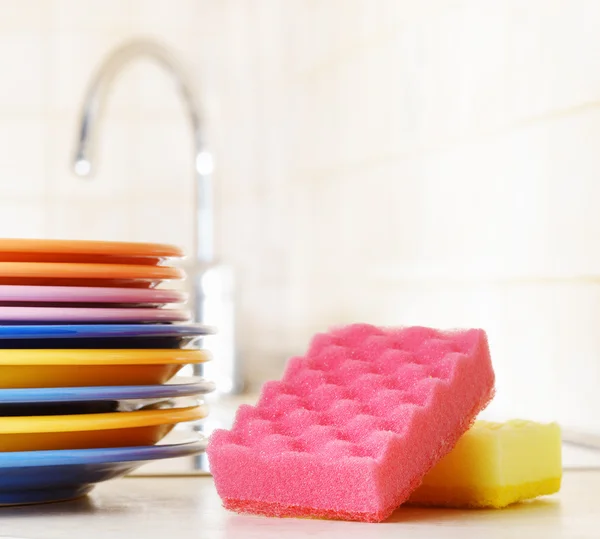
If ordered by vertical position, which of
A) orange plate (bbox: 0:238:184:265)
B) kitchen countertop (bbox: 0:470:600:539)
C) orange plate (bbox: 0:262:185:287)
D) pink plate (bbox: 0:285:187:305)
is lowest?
kitchen countertop (bbox: 0:470:600:539)

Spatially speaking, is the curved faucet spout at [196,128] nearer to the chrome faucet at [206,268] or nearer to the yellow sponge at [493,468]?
the chrome faucet at [206,268]

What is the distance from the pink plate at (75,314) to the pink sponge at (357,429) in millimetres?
85

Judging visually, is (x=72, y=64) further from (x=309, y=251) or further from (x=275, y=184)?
(x=309, y=251)

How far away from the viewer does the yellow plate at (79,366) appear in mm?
596

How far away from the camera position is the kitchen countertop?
0.56 m

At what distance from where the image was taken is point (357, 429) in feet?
1.97

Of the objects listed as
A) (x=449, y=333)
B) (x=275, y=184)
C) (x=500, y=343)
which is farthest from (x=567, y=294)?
(x=275, y=184)

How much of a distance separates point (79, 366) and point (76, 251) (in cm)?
7

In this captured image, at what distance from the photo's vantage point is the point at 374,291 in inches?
61.1

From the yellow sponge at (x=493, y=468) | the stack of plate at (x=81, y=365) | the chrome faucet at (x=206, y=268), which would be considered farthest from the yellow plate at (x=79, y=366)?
the chrome faucet at (x=206, y=268)

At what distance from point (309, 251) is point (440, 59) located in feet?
1.99

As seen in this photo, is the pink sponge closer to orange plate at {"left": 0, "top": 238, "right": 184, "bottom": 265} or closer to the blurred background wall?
orange plate at {"left": 0, "top": 238, "right": 184, "bottom": 265}

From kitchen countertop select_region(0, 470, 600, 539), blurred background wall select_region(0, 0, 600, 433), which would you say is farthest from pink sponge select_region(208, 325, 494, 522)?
blurred background wall select_region(0, 0, 600, 433)

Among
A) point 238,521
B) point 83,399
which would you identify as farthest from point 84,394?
point 238,521
